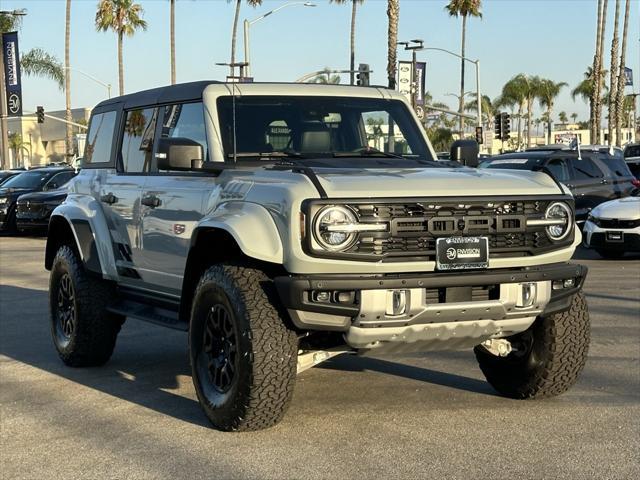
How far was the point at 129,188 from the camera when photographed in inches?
286

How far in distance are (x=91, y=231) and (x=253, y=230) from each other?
2760 millimetres

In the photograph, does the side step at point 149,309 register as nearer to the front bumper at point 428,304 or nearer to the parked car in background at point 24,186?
the front bumper at point 428,304

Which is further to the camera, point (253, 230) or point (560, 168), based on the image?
point (560, 168)

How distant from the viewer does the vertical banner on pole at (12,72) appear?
44.3 metres

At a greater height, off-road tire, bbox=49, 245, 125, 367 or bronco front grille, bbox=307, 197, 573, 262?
bronco front grille, bbox=307, 197, 573, 262

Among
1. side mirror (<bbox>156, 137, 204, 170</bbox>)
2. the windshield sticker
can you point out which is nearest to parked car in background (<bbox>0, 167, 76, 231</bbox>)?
the windshield sticker

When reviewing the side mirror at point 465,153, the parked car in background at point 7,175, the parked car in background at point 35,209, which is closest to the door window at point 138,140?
the side mirror at point 465,153

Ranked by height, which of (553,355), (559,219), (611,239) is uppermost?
(559,219)

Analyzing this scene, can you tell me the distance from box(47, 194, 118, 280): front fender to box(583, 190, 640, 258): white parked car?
424 inches

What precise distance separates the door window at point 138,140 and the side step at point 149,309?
0.97m

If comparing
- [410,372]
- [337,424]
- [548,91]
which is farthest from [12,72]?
[548,91]

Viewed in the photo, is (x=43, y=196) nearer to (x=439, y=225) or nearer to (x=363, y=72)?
(x=363, y=72)

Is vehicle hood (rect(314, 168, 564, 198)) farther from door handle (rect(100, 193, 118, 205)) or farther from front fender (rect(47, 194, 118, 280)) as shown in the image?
front fender (rect(47, 194, 118, 280))

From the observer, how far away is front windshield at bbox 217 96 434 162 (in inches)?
257
